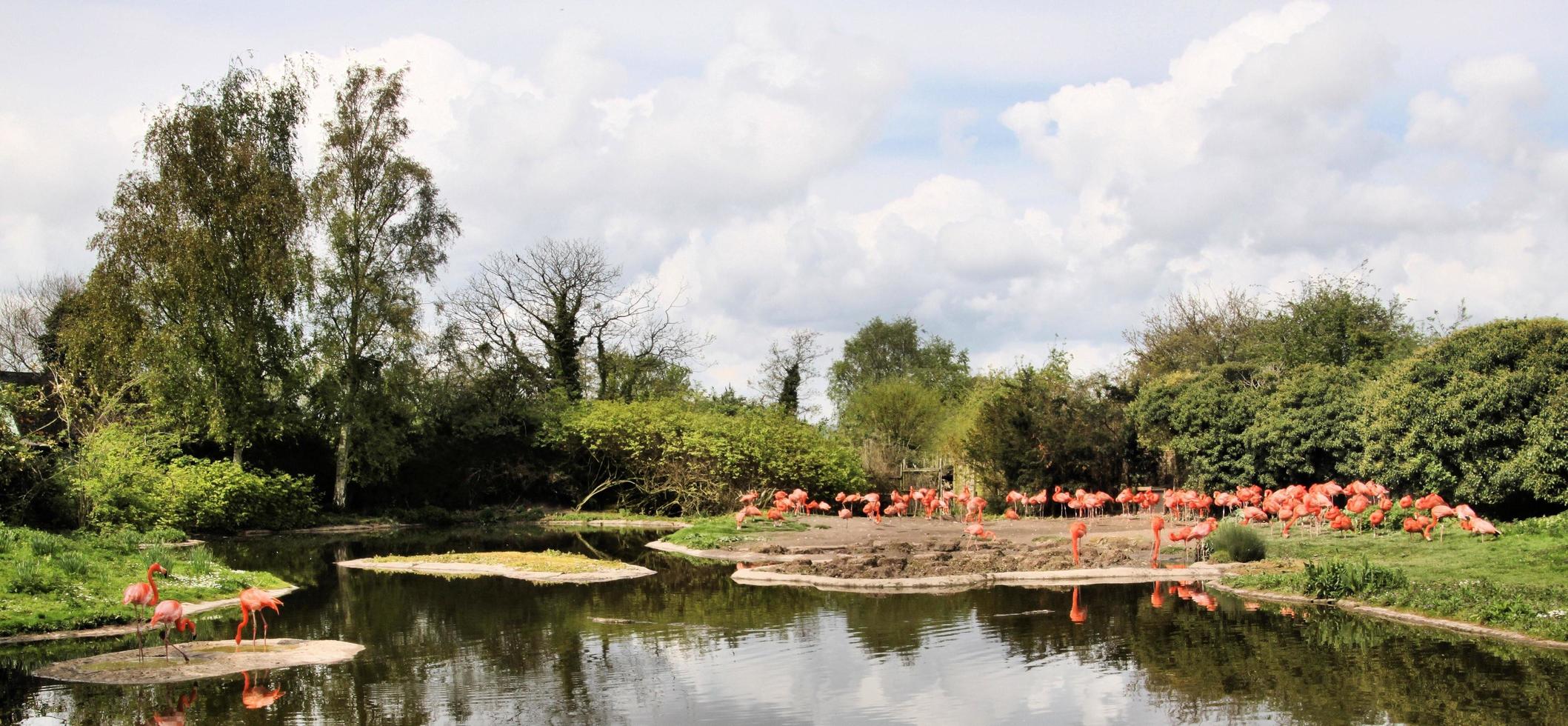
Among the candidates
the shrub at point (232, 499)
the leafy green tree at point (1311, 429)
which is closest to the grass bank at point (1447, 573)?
the leafy green tree at point (1311, 429)

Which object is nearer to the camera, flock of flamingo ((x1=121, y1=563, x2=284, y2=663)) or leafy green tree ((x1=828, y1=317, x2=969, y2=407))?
flock of flamingo ((x1=121, y1=563, x2=284, y2=663))

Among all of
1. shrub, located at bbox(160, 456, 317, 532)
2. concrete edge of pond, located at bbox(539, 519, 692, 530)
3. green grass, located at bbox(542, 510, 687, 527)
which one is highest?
shrub, located at bbox(160, 456, 317, 532)

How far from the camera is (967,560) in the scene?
2059 centimetres

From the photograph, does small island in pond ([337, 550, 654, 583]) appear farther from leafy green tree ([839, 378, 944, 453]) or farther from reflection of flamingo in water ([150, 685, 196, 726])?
leafy green tree ([839, 378, 944, 453])

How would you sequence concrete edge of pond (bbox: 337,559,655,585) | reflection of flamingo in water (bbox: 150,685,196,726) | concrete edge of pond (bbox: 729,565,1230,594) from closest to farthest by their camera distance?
reflection of flamingo in water (bbox: 150,685,196,726) → concrete edge of pond (bbox: 729,565,1230,594) → concrete edge of pond (bbox: 337,559,655,585)

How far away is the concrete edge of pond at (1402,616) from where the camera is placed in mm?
12258

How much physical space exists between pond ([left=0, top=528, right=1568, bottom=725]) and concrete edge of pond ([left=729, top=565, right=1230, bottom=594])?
2.79ft

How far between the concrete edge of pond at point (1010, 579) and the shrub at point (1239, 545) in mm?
509

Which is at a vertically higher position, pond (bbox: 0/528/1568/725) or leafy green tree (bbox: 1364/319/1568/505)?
leafy green tree (bbox: 1364/319/1568/505)

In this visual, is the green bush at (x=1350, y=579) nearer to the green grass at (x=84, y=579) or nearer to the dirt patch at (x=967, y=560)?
the dirt patch at (x=967, y=560)

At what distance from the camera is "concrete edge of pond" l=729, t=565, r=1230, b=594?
18438 millimetres

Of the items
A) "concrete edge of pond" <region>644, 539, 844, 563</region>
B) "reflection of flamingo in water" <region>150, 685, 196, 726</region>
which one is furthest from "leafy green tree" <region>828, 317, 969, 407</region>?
"reflection of flamingo in water" <region>150, 685, 196, 726</region>

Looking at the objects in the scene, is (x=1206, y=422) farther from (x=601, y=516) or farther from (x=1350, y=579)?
(x=601, y=516)

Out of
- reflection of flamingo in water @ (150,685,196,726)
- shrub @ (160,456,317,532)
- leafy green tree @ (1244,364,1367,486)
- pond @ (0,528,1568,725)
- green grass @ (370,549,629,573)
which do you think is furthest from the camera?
shrub @ (160,456,317,532)
